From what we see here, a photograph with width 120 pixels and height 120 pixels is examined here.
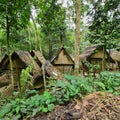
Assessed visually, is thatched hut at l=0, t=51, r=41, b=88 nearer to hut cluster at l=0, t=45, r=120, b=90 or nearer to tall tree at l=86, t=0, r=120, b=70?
hut cluster at l=0, t=45, r=120, b=90

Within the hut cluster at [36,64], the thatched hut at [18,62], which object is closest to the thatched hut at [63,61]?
the hut cluster at [36,64]

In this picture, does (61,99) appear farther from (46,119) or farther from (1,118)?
(1,118)

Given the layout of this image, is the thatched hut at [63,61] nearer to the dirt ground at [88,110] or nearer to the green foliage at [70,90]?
the green foliage at [70,90]

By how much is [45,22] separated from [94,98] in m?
9.68

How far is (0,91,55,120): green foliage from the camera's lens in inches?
126

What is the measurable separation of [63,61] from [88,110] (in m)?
13.5

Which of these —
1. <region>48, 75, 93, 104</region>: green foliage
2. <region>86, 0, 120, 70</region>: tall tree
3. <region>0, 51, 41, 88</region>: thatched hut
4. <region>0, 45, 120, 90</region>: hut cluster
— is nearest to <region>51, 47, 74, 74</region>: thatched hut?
<region>0, 45, 120, 90</region>: hut cluster

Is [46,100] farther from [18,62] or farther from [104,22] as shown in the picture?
[104,22]

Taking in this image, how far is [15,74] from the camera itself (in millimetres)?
13203

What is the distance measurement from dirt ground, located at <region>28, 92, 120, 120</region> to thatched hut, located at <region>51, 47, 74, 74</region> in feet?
42.5

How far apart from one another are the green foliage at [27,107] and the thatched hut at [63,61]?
13.0 meters


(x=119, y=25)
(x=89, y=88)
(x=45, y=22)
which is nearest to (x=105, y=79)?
(x=89, y=88)

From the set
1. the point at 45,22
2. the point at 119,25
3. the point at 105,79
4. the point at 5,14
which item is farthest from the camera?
the point at 119,25

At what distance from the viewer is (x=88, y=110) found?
10.5 feet
